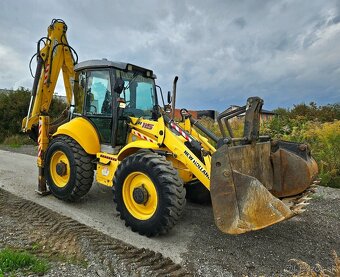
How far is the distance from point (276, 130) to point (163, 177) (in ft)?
26.7

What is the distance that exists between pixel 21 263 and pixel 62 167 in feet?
7.66

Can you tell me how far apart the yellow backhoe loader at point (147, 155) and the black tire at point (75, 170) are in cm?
2

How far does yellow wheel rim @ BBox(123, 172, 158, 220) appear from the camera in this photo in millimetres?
4281

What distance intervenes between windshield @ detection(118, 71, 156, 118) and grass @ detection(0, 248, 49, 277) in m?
2.65

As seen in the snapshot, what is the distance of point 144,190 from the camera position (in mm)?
4281

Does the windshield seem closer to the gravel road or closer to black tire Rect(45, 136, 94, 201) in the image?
black tire Rect(45, 136, 94, 201)

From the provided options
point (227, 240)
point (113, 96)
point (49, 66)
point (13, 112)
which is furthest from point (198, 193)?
point (13, 112)

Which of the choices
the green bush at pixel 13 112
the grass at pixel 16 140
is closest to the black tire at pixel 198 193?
the grass at pixel 16 140

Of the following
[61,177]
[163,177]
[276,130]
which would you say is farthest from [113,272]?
[276,130]

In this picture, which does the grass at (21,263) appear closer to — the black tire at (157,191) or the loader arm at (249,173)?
the black tire at (157,191)

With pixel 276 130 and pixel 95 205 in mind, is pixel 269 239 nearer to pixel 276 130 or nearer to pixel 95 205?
pixel 95 205

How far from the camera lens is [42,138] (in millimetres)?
6168

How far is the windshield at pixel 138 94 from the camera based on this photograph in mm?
5402

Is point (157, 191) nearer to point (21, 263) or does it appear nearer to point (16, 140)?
point (21, 263)
